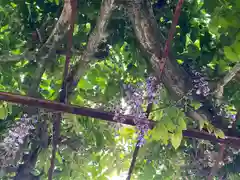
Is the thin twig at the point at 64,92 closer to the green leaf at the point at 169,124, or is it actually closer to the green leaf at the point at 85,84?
the green leaf at the point at 85,84

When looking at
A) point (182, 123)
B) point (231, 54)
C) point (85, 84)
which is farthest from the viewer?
point (85, 84)

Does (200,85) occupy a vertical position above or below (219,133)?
above

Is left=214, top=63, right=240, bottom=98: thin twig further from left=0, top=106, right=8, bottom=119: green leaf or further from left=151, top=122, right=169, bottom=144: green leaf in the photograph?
left=0, top=106, right=8, bottom=119: green leaf

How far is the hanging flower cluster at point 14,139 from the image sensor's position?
5.42ft

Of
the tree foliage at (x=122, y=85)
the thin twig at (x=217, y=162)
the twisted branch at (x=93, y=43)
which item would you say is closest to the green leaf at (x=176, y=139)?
the tree foliage at (x=122, y=85)

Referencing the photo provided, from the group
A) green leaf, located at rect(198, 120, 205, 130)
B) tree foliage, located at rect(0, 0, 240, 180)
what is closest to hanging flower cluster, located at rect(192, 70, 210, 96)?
tree foliage, located at rect(0, 0, 240, 180)

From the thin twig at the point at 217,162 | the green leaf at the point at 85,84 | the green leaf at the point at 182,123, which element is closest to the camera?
the green leaf at the point at 182,123

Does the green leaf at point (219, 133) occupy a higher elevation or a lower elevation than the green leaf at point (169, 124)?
lower

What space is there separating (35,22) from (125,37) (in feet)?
1.33

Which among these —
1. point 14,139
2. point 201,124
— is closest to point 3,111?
point 14,139

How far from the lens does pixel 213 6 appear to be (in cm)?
155

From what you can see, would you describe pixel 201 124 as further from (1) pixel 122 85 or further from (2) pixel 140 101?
(1) pixel 122 85

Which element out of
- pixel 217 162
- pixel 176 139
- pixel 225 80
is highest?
pixel 225 80

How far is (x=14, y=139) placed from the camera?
1.67m
